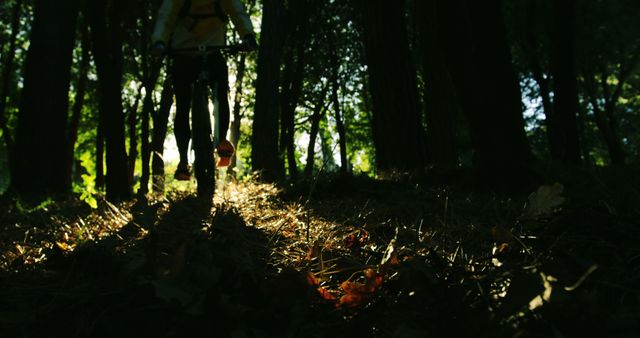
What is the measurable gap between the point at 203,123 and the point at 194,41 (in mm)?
826

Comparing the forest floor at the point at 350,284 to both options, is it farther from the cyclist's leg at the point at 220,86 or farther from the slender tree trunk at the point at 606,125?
the slender tree trunk at the point at 606,125

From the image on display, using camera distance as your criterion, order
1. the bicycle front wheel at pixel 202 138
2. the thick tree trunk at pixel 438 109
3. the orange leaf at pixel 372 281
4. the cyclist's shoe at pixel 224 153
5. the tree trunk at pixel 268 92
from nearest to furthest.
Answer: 1. the orange leaf at pixel 372 281
2. the bicycle front wheel at pixel 202 138
3. the cyclist's shoe at pixel 224 153
4. the tree trunk at pixel 268 92
5. the thick tree trunk at pixel 438 109

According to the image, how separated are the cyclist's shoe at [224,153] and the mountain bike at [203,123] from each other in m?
0.07

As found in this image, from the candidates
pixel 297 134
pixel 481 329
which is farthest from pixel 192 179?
pixel 297 134

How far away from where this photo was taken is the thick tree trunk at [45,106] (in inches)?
326

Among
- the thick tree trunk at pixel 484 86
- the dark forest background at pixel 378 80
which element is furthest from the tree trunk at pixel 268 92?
the thick tree trunk at pixel 484 86

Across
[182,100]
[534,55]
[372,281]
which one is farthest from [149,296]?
[534,55]

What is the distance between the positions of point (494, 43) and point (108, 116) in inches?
279

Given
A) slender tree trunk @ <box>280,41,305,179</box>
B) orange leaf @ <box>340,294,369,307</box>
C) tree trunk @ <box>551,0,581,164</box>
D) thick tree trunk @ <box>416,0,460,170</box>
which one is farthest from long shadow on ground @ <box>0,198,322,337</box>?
slender tree trunk @ <box>280,41,305,179</box>

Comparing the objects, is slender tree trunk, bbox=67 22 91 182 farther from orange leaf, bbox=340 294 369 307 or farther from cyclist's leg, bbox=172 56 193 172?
orange leaf, bbox=340 294 369 307

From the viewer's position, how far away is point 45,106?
8.52 metres

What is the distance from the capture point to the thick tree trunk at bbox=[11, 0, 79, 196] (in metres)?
8.27

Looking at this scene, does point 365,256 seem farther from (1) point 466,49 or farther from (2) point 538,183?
(1) point 466,49

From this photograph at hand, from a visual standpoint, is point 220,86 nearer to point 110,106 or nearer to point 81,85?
point 110,106
